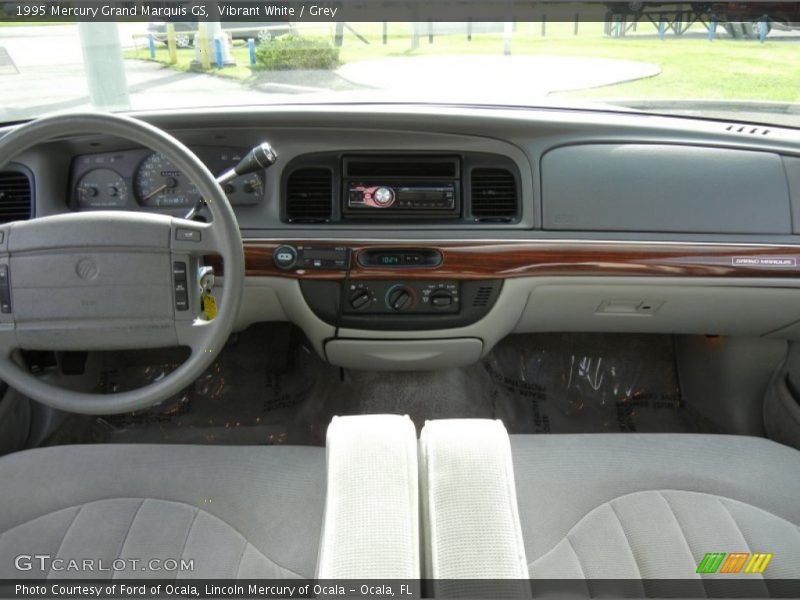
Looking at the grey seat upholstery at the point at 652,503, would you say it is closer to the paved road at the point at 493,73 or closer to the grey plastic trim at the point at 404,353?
the grey plastic trim at the point at 404,353

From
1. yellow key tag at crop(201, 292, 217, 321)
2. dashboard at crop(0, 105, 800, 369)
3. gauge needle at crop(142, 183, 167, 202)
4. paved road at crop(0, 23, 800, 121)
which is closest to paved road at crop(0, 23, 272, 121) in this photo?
paved road at crop(0, 23, 800, 121)

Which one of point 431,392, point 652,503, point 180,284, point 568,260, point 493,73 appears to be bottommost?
point 431,392

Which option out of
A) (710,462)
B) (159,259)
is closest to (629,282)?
(710,462)

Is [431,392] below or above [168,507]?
below

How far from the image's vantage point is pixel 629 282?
70.8 inches

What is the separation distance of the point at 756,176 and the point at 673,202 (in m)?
0.25

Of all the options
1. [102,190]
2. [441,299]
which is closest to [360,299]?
[441,299]

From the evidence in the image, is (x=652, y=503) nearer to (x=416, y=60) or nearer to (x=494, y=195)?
(x=494, y=195)

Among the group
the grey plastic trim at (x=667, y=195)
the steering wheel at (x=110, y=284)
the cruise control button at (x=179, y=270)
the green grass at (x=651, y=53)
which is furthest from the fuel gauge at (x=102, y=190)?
the grey plastic trim at (x=667, y=195)

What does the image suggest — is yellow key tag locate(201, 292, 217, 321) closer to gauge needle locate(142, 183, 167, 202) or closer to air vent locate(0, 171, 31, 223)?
gauge needle locate(142, 183, 167, 202)

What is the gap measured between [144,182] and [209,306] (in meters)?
0.54

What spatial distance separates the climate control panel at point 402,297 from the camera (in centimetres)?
179

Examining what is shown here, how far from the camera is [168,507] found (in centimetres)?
133

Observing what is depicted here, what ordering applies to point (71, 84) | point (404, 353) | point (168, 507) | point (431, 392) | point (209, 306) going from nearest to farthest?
point (168, 507) < point (209, 306) < point (71, 84) < point (404, 353) < point (431, 392)
